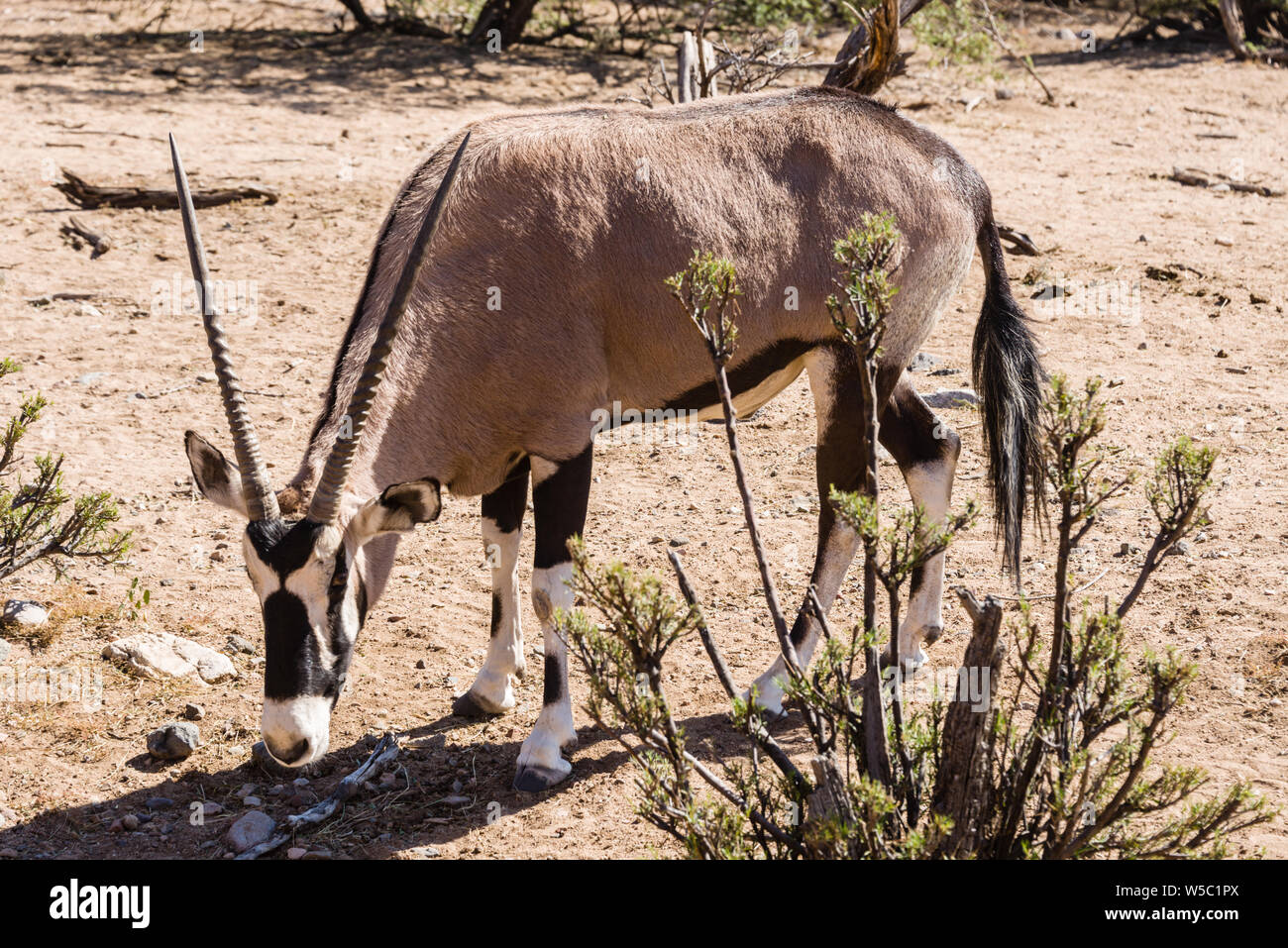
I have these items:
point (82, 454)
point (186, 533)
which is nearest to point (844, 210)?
point (186, 533)

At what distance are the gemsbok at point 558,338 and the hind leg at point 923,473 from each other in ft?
0.15

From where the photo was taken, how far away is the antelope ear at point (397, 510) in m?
4.31

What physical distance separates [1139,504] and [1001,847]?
357cm

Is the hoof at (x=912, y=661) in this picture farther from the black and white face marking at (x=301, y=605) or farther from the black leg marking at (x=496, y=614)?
the black and white face marking at (x=301, y=605)

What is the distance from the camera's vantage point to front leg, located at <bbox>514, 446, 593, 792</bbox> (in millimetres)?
4949

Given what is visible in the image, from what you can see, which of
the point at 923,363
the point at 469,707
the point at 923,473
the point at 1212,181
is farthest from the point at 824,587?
the point at 1212,181

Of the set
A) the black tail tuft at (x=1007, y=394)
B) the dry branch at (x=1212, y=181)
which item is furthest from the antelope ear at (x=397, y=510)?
the dry branch at (x=1212, y=181)

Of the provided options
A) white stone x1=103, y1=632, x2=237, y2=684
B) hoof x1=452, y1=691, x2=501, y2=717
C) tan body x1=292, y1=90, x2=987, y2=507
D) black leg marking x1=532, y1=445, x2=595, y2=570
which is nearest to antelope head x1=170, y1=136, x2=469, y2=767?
tan body x1=292, y1=90, x2=987, y2=507

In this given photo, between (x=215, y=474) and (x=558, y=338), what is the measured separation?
131 cm

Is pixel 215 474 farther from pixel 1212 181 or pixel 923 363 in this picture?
pixel 1212 181

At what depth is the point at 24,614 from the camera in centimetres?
570

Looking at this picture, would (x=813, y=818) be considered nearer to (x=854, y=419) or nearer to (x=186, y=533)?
(x=854, y=419)

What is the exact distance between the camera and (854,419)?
17.4 ft

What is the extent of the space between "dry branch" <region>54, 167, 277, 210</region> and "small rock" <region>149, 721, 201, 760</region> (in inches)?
252
